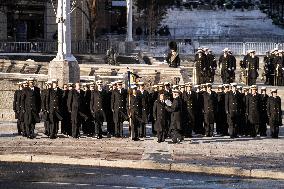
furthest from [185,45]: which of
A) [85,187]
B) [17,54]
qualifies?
[85,187]

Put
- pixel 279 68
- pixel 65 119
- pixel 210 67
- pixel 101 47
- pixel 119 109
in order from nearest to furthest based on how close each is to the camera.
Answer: pixel 119 109, pixel 65 119, pixel 210 67, pixel 279 68, pixel 101 47

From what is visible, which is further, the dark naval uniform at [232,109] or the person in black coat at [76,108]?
the dark naval uniform at [232,109]

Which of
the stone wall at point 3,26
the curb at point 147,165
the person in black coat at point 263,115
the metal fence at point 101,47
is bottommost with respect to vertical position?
the curb at point 147,165

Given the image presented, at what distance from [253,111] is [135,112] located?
138 inches

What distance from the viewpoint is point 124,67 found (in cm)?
3656

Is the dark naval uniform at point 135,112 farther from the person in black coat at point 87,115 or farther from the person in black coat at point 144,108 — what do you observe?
the person in black coat at point 87,115

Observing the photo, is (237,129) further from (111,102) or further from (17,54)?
(17,54)

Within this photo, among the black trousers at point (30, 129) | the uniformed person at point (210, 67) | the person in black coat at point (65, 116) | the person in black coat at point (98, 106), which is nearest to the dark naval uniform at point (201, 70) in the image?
the uniformed person at point (210, 67)

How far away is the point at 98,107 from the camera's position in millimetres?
25578

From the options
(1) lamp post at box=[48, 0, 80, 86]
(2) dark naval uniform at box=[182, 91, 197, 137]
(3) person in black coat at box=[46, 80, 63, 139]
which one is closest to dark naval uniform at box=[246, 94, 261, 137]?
(2) dark naval uniform at box=[182, 91, 197, 137]

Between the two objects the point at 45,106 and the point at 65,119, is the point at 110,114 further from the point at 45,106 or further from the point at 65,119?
the point at 45,106

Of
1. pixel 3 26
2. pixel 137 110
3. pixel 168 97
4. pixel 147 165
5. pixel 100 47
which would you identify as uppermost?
pixel 3 26

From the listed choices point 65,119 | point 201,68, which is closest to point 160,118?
point 65,119

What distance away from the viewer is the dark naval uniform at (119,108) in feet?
84.2
